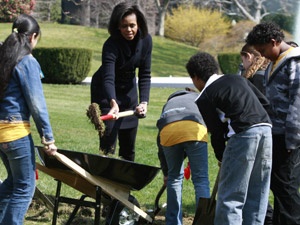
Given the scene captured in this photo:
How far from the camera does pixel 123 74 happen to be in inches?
223

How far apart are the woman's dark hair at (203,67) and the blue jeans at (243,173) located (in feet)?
2.07

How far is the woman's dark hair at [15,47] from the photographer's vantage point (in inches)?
172

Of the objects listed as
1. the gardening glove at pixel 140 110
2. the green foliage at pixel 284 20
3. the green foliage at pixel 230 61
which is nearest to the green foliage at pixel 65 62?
the green foliage at pixel 230 61

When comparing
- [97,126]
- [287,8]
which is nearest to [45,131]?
[97,126]

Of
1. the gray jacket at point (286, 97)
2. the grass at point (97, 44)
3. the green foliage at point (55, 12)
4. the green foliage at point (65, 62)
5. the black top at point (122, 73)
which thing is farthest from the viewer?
the green foliage at point (55, 12)

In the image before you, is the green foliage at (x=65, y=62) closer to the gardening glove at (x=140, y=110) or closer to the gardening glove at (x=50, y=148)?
the gardening glove at (x=140, y=110)

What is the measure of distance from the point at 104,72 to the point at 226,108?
1.48 m

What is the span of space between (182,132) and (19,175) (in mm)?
1271

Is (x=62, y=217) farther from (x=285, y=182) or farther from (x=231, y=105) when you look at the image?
(x=231, y=105)

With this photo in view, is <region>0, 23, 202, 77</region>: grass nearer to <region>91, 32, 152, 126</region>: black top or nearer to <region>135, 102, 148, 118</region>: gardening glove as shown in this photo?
<region>91, 32, 152, 126</region>: black top

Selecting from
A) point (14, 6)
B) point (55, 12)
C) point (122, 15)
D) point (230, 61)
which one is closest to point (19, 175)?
point (122, 15)

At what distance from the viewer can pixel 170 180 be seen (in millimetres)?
5156

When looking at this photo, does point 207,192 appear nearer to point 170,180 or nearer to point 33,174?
point 170,180

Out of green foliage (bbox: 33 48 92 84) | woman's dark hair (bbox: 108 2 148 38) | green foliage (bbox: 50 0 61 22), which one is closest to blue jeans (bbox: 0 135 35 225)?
woman's dark hair (bbox: 108 2 148 38)
